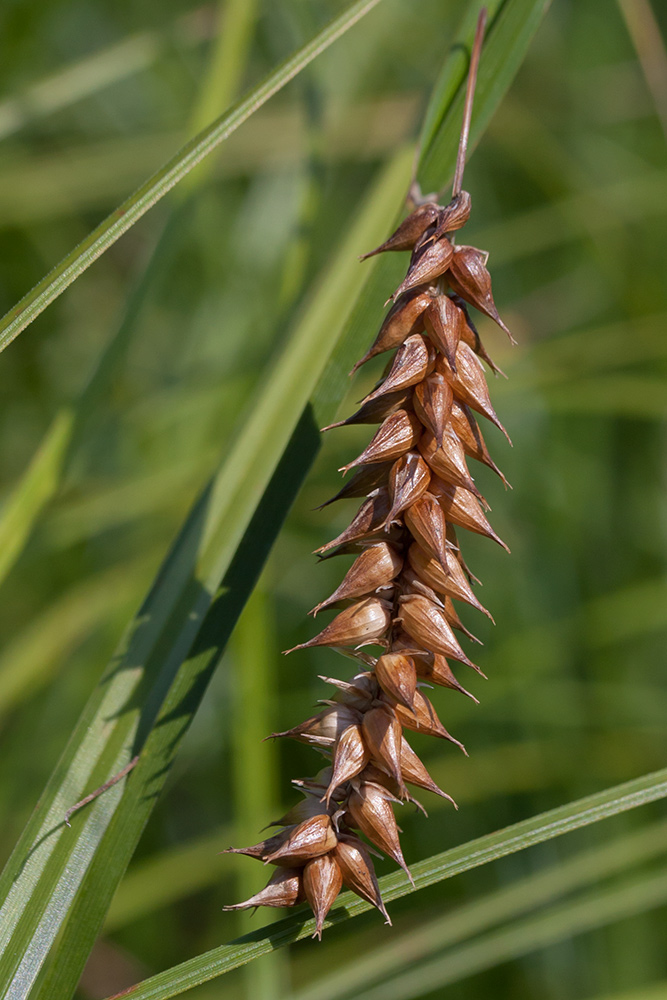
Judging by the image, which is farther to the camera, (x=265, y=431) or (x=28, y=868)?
(x=265, y=431)

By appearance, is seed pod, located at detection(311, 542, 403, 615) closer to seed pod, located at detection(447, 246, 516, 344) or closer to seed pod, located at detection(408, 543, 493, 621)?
seed pod, located at detection(408, 543, 493, 621)

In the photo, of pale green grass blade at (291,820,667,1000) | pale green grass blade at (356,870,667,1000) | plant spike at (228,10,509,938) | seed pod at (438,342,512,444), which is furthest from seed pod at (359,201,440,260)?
pale green grass blade at (356,870,667,1000)

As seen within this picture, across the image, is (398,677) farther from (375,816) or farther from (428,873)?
(428,873)

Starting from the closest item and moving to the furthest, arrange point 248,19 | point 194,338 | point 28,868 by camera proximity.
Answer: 1. point 28,868
2. point 248,19
3. point 194,338

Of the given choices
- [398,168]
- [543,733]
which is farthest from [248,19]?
[543,733]

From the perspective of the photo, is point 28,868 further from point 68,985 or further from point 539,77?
point 539,77

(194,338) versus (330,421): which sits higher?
(194,338)

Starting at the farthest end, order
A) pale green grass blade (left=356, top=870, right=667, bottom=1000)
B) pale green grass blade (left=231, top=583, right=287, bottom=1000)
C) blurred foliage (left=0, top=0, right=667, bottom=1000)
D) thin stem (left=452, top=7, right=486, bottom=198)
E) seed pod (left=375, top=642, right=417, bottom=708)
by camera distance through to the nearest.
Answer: blurred foliage (left=0, top=0, right=667, bottom=1000), pale green grass blade (left=231, top=583, right=287, bottom=1000), pale green grass blade (left=356, top=870, right=667, bottom=1000), thin stem (left=452, top=7, right=486, bottom=198), seed pod (left=375, top=642, right=417, bottom=708)

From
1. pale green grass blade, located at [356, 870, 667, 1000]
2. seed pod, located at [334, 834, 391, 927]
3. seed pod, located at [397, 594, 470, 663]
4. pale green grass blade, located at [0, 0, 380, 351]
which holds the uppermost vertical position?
pale green grass blade, located at [0, 0, 380, 351]
